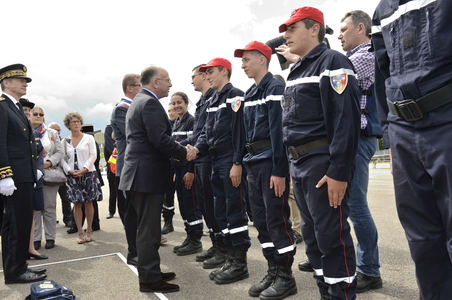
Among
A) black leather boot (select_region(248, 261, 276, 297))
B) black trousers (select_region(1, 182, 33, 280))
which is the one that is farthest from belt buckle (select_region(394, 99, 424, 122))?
black trousers (select_region(1, 182, 33, 280))

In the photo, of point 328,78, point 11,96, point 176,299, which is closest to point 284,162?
point 328,78

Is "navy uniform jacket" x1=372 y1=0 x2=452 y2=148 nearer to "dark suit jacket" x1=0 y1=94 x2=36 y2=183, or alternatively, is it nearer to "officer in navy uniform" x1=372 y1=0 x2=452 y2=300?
"officer in navy uniform" x1=372 y1=0 x2=452 y2=300

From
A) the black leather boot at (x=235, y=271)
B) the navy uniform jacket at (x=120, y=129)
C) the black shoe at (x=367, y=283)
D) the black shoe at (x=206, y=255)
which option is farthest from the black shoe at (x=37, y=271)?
the black shoe at (x=367, y=283)

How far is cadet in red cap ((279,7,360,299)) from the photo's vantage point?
2.38m

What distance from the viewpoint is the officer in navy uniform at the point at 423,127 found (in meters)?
1.59

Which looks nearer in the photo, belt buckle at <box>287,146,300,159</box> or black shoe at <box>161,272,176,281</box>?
belt buckle at <box>287,146,300,159</box>

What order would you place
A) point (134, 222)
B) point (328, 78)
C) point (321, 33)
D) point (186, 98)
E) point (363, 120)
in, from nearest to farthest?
1. point (328, 78)
2. point (321, 33)
3. point (363, 120)
4. point (134, 222)
5. point (186, 98)

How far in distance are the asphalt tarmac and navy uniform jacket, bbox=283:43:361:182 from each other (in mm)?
1396

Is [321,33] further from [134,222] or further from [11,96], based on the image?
[11,96]

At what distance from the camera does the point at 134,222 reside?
4332 mm

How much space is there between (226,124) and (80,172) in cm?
332

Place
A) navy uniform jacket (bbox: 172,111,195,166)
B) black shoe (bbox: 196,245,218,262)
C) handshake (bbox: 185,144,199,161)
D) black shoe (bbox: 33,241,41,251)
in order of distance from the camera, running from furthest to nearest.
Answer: navy uniform jacket (bbox: 172,111,195,166) → black shoe (bbox: 33,241,41,251) → black shoe (bbox: 196,245,218,262) → handshake (bbox: 185,144,199,161)

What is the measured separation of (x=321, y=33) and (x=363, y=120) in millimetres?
875

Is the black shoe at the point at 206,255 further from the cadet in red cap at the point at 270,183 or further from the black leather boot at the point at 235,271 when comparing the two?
the cadet in red cap at the point at 270,183
